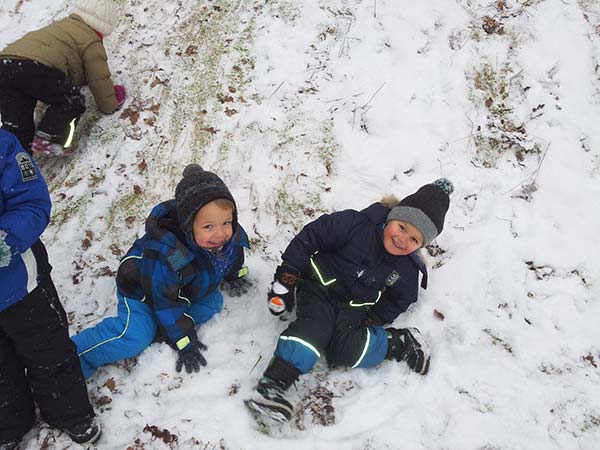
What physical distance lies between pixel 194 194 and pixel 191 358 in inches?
51.3

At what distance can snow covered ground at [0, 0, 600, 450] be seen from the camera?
10.7ft

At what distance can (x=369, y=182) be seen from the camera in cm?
455

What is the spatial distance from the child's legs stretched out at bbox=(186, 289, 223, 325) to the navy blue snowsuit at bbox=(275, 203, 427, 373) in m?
0.67

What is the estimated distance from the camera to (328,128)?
4824mm

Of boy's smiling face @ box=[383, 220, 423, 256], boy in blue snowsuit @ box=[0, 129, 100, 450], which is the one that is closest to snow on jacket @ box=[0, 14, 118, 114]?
boy in blue snowsuit @ box=[0, 129, 100, 450]

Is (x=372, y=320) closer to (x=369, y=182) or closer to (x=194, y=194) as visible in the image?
(x=369, y=182)

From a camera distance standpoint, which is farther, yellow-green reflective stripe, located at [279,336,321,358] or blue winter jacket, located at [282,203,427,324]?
blue winter jacket, located at [282,203,427,324]

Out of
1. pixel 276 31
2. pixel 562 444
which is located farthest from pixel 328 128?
pixel 562 444

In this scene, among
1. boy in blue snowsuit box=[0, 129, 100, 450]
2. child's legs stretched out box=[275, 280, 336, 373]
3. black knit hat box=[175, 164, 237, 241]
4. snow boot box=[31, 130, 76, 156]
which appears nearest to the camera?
boy in blue snowsuit box=[0, 129, 100, 450]

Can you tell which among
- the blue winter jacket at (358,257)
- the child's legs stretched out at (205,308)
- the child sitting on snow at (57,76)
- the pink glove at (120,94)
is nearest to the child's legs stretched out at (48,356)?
the child's legs stretched out at (205,308)

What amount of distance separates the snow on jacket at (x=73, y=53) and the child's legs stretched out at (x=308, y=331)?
10.6 ft

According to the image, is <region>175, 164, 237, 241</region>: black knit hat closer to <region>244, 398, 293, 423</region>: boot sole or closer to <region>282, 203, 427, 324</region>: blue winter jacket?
<region>282, 203, 427, 324</region>: blue winter jacket

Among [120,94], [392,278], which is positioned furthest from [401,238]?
[120,94]

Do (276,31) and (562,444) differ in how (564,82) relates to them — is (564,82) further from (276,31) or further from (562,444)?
(562,444)
